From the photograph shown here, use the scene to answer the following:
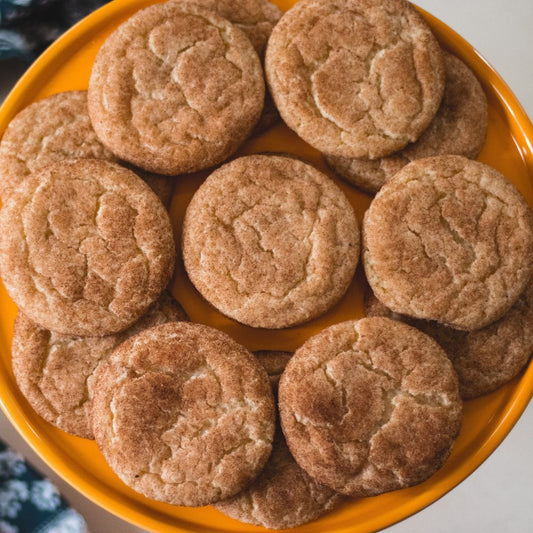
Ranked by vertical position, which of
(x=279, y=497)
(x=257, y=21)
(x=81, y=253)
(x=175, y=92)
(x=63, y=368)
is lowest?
(x=279, y=497)

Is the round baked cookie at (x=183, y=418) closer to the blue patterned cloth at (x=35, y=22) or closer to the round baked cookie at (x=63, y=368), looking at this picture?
the round baked cookie at (x=63, y=368)

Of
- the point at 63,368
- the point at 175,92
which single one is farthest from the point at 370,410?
the point at 175,92

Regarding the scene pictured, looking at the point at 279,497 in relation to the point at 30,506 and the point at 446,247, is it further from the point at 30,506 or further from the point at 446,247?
the point at 30,506

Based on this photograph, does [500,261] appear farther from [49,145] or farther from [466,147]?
[49,145]

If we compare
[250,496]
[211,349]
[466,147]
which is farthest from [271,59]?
[250,496]

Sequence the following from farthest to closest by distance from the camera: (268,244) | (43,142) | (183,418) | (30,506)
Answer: (30,506)
(43,142)
(268,244)
(183,418)

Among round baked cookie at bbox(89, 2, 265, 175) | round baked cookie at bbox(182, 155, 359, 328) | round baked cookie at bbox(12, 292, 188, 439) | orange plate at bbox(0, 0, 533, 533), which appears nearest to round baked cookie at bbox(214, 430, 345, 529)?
orange plate at bbox(0, 0, 533, 533)
